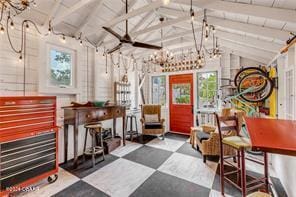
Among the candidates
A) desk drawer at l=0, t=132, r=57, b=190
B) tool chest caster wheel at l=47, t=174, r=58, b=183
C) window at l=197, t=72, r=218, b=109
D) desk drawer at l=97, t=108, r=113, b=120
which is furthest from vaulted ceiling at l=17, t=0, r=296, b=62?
tool chest caster wheel at l=47, t=174, r=58, b=183

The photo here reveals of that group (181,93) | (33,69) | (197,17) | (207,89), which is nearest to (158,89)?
(181,93)

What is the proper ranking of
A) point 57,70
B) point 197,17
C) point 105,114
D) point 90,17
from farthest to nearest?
point 105,114
point 57,70
point 90,17
point 197,17

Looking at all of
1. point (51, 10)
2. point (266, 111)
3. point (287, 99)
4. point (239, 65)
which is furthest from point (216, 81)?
point (51, 10)

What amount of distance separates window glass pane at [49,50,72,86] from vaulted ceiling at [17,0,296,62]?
53cm

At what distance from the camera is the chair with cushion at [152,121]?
462cm

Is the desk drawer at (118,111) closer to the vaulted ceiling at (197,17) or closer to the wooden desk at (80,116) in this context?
the wooden desk at (80,116)

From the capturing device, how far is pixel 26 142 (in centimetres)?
215

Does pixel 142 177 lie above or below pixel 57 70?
below

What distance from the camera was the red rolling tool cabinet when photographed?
1.95m

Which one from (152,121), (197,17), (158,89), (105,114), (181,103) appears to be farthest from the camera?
(158,89)

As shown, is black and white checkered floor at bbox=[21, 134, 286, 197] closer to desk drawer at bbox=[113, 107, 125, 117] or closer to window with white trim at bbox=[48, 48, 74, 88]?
desk drawer at bbox=[113, 107, 125, 117]

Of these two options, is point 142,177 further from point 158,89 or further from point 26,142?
point 158,89

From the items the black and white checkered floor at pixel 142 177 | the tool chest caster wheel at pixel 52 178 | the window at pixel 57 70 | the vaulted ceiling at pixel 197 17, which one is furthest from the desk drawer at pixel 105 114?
the vaulted ceiling at pixel 197 17

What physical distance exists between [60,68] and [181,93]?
4011 millimetres
